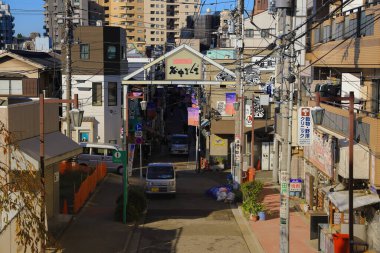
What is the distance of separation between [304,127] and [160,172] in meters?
14.4

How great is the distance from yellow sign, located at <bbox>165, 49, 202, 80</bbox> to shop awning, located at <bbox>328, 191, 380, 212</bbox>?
19149 mm

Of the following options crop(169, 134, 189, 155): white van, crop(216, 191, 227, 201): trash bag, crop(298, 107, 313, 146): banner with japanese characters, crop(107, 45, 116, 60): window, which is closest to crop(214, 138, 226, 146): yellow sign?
crop(169, 134, 189, 155): white van

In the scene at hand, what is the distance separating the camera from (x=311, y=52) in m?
24.4

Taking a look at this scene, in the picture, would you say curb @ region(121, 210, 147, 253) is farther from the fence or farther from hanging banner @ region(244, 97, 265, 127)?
hanging banner @ region(244, 97, 265, 127)

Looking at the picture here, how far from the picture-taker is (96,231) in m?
20.6

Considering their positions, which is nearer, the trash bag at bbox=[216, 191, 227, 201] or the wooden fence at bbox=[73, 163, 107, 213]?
the wooden fence at bbox=[73, 163, 107, 213]

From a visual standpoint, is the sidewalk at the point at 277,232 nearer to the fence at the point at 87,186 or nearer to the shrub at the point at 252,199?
the shrub at the point at 252,199

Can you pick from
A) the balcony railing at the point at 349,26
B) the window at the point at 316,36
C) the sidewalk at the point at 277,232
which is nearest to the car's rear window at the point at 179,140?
the sidewalk at the point at 277,232

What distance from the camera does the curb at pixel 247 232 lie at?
1903cm

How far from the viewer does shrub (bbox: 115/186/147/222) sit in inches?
888

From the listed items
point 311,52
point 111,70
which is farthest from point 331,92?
point 111,70

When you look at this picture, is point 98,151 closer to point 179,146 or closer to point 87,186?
point 87,186

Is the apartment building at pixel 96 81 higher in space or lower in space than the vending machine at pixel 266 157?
higher

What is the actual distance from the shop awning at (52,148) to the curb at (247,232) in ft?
23.3
